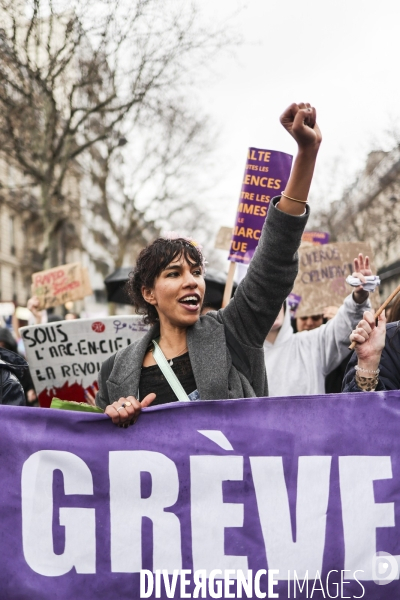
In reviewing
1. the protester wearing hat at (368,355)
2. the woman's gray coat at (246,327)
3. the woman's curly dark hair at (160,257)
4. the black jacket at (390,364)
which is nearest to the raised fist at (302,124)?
the woman's gray coat at (246,327)

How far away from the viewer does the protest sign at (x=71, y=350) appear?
484 centimetres

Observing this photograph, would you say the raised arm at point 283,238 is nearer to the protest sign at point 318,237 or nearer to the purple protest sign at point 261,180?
the purple protest sign at point 261,180

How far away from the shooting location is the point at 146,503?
2529 millimetres

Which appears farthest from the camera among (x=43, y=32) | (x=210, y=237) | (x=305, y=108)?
(x=210, y=237)

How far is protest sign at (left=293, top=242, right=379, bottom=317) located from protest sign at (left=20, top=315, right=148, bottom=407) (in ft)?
5.16

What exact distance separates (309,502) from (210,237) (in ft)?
99.7

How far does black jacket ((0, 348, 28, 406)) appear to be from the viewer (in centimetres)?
313

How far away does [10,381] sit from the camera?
3160 mm

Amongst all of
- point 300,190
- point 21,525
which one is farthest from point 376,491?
point 21,525

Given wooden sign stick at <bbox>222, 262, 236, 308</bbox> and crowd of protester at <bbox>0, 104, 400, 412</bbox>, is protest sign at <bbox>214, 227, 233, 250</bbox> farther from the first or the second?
crowd of protester at <bbox>0, 104, 400, 412</bbox>

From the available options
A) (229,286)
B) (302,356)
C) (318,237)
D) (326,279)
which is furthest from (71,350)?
(318,237)

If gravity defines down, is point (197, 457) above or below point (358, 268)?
below

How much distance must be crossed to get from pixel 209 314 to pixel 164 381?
29cm

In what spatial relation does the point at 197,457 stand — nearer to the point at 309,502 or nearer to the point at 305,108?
the point at 309,502
